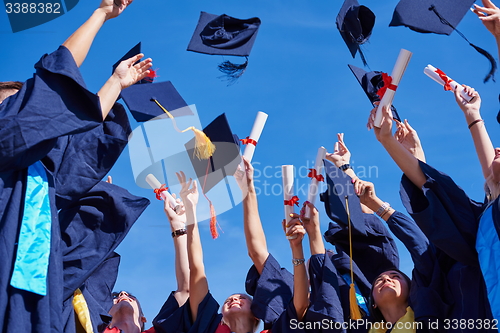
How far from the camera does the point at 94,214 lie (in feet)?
12.2

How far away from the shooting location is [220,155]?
5484mm

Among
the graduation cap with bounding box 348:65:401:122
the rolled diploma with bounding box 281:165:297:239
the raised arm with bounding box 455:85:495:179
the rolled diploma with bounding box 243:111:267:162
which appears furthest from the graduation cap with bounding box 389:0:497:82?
the rolled diploma with bounding box 281:165:297:239

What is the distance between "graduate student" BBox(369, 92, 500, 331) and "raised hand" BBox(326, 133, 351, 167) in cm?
112

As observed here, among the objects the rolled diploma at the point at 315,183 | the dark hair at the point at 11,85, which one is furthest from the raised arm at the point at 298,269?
the dark hair at the point at 11,85

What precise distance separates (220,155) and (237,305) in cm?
132

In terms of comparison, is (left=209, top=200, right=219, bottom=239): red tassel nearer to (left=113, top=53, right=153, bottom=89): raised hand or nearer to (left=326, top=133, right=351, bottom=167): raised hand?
(left=326, top=133, right=351, bottom=167): raised hand

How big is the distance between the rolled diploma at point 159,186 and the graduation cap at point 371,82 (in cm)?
198

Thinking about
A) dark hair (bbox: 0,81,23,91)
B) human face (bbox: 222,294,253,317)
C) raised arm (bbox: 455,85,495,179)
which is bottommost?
human face (bbox: 222,294,253,317)

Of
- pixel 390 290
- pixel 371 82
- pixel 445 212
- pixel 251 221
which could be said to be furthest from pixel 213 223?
pixel 445 212

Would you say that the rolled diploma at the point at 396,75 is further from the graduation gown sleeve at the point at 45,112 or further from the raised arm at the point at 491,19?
the graduation gown sleeve at the point at 45,112

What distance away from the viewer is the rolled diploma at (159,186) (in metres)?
5.62

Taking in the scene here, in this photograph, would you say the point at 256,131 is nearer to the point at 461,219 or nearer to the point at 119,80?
the point at 461,219

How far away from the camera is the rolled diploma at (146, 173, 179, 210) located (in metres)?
5.62

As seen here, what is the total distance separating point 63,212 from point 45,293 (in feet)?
2.62
